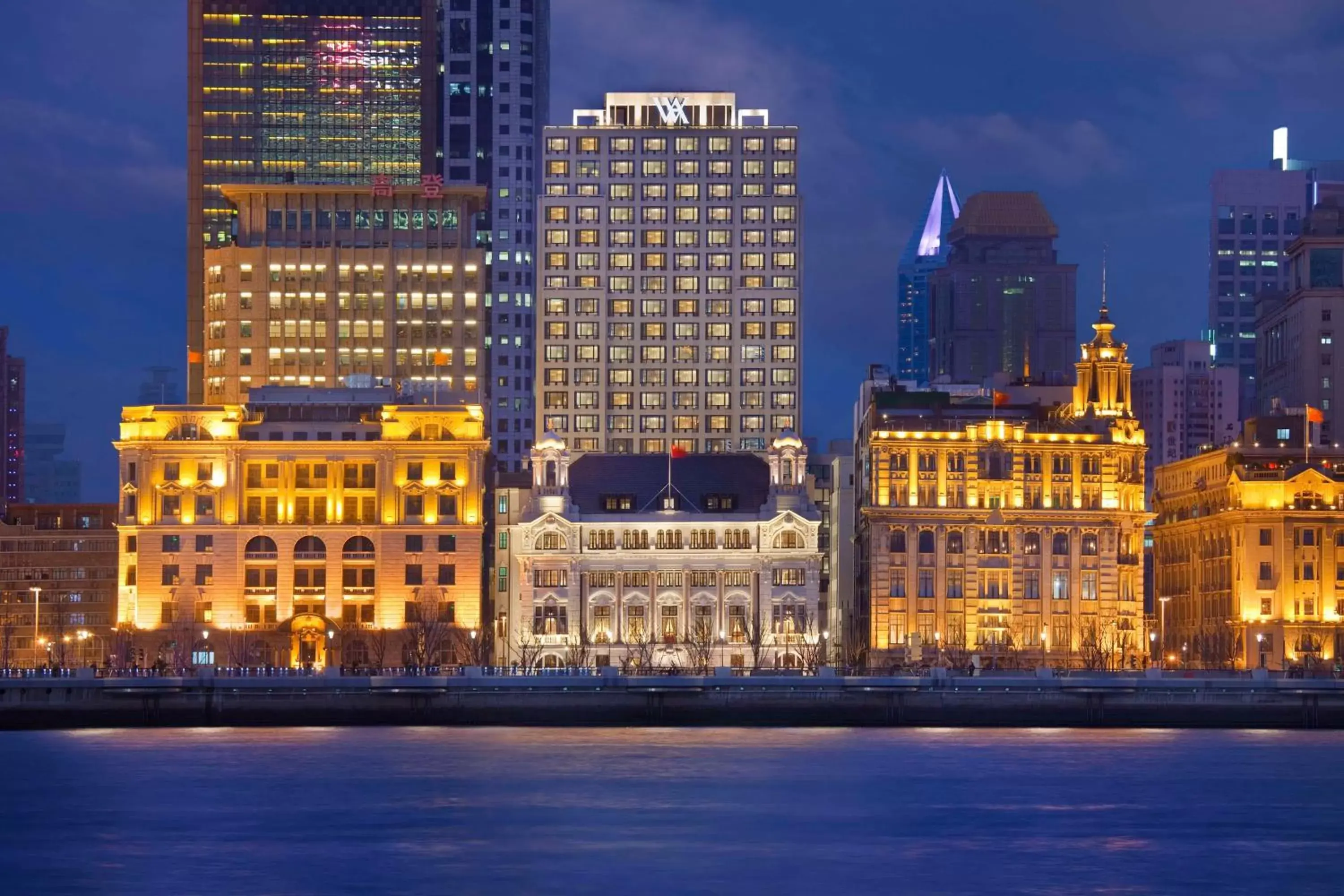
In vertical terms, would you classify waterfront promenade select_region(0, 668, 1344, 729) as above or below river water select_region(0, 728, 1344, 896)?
above

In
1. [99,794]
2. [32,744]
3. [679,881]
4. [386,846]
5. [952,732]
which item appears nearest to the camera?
[679,881]

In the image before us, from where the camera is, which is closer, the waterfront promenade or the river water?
the river water

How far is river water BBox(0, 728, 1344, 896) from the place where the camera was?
335 feet

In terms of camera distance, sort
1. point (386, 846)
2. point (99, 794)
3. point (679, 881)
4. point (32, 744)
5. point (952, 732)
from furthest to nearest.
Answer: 1. point (952, 732)
2. point (32, 744)
3. point (99, 794)
4. point (386, 846)
5. point (679, 881)

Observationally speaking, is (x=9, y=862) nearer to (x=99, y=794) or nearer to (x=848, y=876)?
(x=99, y=794)

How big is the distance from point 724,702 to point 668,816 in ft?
216

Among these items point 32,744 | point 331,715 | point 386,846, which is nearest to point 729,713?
point 331,715

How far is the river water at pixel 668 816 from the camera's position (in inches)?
4018

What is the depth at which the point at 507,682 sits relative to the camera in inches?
7338

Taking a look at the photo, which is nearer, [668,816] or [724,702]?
[668,816]

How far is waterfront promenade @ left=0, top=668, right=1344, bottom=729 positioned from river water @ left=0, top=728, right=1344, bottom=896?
13.9 m

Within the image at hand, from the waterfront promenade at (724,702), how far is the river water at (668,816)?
45.6 ft

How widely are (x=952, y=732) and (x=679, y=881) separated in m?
83.3

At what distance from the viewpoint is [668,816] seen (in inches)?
4796
